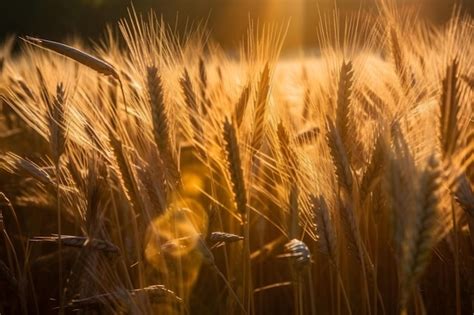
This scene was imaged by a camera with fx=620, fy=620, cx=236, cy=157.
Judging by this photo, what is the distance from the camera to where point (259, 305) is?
2273mm

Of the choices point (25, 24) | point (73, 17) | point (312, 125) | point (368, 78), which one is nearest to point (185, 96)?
point (312, 125)

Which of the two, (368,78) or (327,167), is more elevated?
(368,78)

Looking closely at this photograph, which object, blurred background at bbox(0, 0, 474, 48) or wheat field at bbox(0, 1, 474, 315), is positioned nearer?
wheat field at bbox(0, 1, 474, 315)

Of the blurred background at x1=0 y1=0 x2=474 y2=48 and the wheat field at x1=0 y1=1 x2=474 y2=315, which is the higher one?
the blurred background at x1=0 y1=0 x2=474 y2=48

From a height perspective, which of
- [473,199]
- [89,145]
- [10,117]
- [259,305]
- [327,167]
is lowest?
[259,305]

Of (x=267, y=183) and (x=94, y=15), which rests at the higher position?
(x=94, y=15)

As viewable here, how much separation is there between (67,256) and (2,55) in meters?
2.21

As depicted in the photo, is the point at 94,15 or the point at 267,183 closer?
the point at 267,183

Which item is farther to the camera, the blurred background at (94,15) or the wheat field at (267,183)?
the blurred background at (94,15)

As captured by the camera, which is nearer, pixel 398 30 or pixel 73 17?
pixel 398 30

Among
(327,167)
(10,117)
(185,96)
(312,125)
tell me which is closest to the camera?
(327,167)

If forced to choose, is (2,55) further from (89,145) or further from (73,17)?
(73,17)

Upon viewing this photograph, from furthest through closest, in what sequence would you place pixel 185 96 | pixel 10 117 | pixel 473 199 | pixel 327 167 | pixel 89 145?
pixel 10 117 → pixel 185 96 → pixel 89 145 → pixel 327 167 → pixel 473 199

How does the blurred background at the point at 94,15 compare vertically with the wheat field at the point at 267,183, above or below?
above
